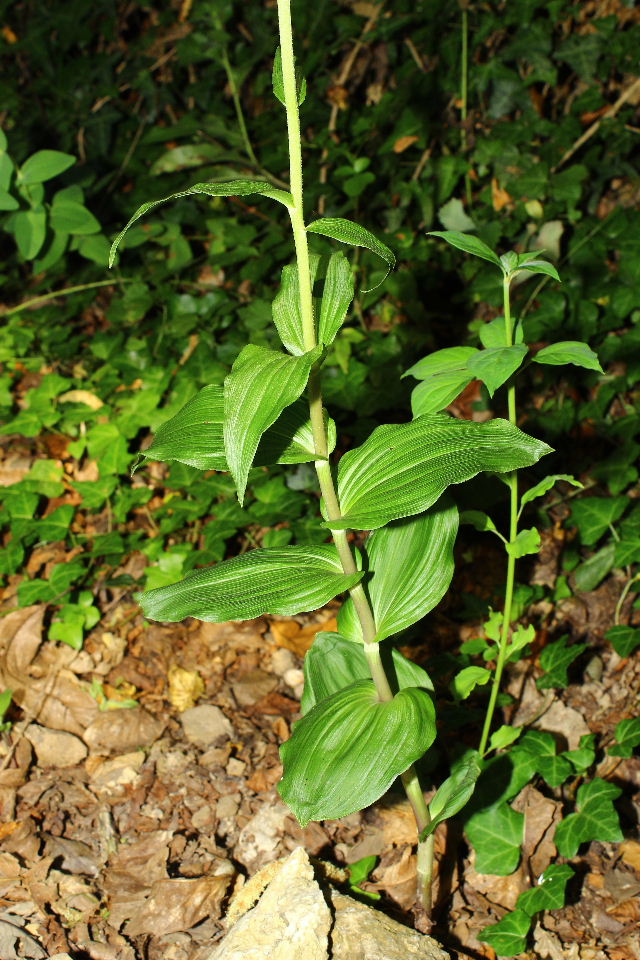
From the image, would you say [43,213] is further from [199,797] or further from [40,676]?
[199,797]

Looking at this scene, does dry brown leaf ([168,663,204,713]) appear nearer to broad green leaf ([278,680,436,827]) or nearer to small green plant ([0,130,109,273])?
broad green leaf ([278,680,436,827])

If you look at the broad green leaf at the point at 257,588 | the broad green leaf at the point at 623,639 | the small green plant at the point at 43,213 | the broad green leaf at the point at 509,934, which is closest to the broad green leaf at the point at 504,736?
the broad green leaf at the point at 509,934

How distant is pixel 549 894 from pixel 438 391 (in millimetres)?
1177

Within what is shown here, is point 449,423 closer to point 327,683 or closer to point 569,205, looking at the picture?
point 327,683

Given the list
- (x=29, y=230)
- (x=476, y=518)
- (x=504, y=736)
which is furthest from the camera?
(x=29, y=230)

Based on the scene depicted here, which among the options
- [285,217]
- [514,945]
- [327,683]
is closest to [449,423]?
[327,683]

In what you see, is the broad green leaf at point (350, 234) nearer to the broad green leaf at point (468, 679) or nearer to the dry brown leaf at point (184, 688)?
the broad green leaf at point (468, 679)

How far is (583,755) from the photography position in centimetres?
202

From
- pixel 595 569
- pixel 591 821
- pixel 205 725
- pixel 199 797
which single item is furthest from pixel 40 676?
pixel 595 569

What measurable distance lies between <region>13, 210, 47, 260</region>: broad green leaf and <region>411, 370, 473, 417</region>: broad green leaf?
219cm

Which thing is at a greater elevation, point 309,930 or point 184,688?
point 309,930

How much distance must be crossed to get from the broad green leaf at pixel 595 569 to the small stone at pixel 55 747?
1635 mm

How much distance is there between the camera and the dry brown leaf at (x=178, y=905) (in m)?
1.91

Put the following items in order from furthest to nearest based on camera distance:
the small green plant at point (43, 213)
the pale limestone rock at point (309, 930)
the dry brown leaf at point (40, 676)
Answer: the small green plant at point (43, 213) < the dry brown leaf at point (40, 676) < the pale limestone rock at point (309, 930)
